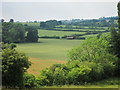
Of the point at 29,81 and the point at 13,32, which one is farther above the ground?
the point at 13,32

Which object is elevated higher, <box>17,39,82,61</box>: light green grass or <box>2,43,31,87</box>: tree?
<box>2,43,31,87</box>: tree

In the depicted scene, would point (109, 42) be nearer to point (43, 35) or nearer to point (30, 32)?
point (30, 32)

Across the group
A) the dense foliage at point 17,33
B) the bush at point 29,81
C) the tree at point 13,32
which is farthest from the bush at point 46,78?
the dense foliage at point 17,33

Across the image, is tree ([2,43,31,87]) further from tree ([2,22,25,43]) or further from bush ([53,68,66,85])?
tree ([2,22,25,43])

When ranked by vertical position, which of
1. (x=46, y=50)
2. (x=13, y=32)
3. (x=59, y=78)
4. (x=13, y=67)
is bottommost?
(x=46, y=50)

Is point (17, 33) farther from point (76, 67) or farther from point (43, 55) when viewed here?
point (76, 67)

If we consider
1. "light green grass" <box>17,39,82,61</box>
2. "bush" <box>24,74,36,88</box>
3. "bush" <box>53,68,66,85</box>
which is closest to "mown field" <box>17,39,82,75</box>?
"light green grass" <box>17,39,82,61</box>

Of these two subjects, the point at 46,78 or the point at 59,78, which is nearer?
the point at 46,78

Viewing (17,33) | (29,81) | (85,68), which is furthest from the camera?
(17,33)

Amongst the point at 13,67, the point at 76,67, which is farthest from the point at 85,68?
the point at 13,67

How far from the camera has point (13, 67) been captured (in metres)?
12.5

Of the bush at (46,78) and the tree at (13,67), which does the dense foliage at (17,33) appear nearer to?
the bush at (46,78)

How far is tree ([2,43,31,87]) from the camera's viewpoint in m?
12.2

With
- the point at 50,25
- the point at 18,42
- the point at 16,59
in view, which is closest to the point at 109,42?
the point at 16,59
